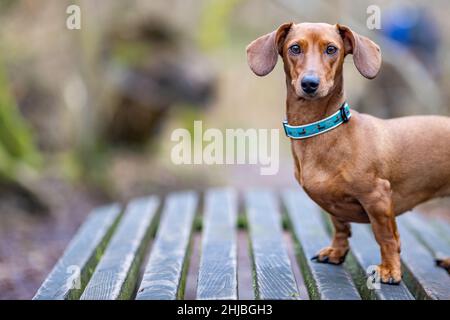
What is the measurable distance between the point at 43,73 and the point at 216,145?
13.0ft

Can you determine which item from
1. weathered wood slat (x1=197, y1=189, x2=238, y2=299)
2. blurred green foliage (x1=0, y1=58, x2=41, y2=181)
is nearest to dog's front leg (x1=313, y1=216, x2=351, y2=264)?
weathered wood slat (x1=197, y1=189, x2=238, y2=299)

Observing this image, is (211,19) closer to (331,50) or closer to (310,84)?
(331,50)

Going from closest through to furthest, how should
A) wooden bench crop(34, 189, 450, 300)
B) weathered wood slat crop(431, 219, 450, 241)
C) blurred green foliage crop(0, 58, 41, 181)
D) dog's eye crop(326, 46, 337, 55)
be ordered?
dog's eye crop(326, 46, 337, 55) → wooden bench crop(34, 189, 450, 300) → weathered wood slat crop(431, 219, 450, 241) → blurred green foliage crop(0, 58, 41, 181)

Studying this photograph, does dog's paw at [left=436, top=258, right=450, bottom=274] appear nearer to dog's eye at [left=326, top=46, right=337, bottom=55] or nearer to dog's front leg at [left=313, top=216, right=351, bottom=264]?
dog's front leg at [left=313, top=216, right=351, bottom=264]

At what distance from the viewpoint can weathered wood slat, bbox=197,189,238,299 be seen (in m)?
2.82

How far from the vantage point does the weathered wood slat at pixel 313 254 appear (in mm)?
2854

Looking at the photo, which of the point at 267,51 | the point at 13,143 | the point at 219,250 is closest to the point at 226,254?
the point at 219,250

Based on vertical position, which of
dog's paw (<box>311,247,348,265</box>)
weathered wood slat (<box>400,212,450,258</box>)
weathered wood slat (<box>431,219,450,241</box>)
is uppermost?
dog's paw (<box>311,247,348,265</box>)

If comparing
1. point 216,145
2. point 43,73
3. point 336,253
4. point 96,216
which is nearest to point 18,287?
point 96,216

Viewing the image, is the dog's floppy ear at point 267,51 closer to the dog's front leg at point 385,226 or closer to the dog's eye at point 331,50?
the dog's eye at point 331,50

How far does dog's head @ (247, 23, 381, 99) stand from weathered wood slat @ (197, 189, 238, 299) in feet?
3.07

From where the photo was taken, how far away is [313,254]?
3.45m

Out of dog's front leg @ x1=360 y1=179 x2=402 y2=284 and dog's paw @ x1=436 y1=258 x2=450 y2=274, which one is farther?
dog's paw @ x1=436 y1=258 x2=450 y2=274

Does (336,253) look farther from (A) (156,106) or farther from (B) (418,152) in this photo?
(A) (156,106)
